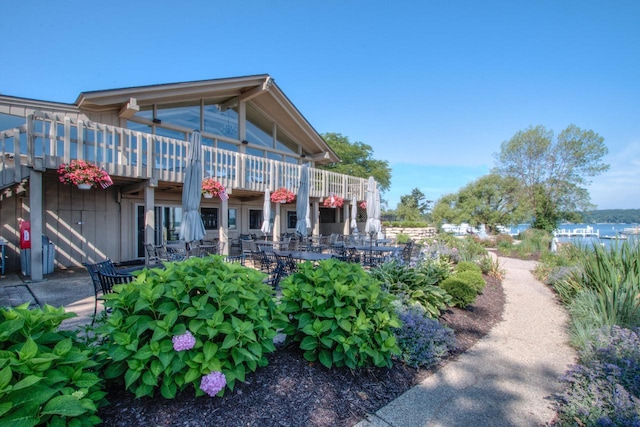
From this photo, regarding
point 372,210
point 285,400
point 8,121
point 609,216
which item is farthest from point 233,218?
point 609,216

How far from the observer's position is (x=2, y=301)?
5613 mm

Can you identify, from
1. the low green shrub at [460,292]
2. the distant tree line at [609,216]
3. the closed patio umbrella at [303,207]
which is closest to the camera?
the low green shrub at [460,292]

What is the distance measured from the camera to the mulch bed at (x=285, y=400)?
2.14m

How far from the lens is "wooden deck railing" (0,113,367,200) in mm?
7340

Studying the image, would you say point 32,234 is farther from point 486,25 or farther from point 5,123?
point 486,25

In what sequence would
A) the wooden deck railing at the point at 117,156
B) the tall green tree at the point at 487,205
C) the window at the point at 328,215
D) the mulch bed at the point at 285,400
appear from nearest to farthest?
the mulch bed at the point at 285,400
the wooden deck railing at the point at 117,156
the window at the point at 328,215
the tall green tree at the point at 487,205

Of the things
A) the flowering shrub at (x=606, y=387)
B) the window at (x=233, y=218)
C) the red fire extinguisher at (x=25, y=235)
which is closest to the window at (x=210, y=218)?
the window at (x=233, y=218)

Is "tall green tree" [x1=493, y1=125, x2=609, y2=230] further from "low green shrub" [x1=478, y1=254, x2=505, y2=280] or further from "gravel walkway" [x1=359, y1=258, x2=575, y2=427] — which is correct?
"gravel walkway" [x1=359, y1=258, x2=575, y2=427]

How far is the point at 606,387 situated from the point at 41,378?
4.24 meters

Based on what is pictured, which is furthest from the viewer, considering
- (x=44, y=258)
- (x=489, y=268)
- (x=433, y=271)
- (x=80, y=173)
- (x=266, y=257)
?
(x=489, y=268)

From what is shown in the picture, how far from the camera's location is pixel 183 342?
2008 mm

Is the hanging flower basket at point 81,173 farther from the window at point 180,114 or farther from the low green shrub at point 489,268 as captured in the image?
the low green shrub at point 489,268

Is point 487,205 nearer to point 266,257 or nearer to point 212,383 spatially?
point 266,257

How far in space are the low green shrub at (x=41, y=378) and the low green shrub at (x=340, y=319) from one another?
1.54 metres
